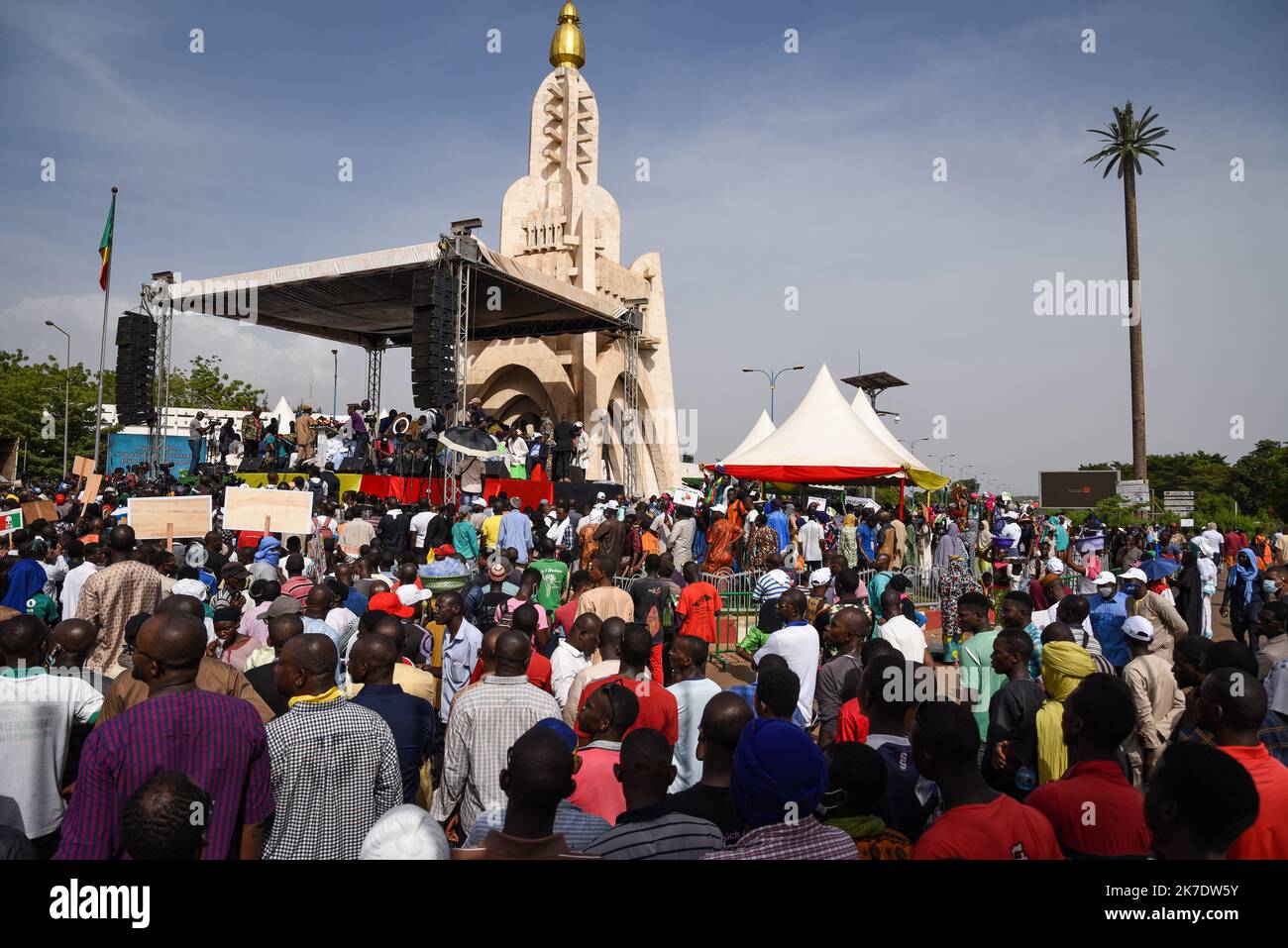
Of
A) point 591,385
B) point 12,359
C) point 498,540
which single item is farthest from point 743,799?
point 12,359

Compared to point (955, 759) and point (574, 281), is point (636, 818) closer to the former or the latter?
point (955, 759)

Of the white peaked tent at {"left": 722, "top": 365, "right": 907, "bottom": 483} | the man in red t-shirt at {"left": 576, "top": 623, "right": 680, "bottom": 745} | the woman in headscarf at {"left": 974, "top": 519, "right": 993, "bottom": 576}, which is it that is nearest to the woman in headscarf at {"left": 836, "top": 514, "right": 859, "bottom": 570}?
the white peaked tent at {"left": 722, "top": 365, "right": 907, "bottom": 483}

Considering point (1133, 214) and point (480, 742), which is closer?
point (480, 742)

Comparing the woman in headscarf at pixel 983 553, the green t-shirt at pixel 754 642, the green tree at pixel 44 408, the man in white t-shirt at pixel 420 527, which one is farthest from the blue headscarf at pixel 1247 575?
the green tree at pixel 44 408

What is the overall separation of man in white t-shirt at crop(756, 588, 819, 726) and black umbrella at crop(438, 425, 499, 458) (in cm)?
1050

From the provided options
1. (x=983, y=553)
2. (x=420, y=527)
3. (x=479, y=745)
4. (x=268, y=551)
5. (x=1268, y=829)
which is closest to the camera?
(x=1268, y=829)

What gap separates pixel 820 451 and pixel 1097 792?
47.0 feet

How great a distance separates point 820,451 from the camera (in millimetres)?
16688

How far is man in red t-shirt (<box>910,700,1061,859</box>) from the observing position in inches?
88.8

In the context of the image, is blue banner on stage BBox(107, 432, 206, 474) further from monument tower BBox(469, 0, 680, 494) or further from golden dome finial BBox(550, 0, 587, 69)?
golden dome finial BBox(550, 0, 587, 69)

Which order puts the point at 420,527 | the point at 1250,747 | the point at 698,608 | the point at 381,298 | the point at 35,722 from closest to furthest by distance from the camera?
1. the point at 1250,747
2. the point at 35,722
3. the point at 698,608
4. the point at 420,527
5. the point at 381,298

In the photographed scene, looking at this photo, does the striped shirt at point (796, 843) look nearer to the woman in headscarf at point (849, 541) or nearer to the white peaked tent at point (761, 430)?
the woman in headscarf at point (849, 541)

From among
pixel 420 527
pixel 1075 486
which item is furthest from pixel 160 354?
pixel 1075 486

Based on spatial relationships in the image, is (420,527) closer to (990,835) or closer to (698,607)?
(698,607)
